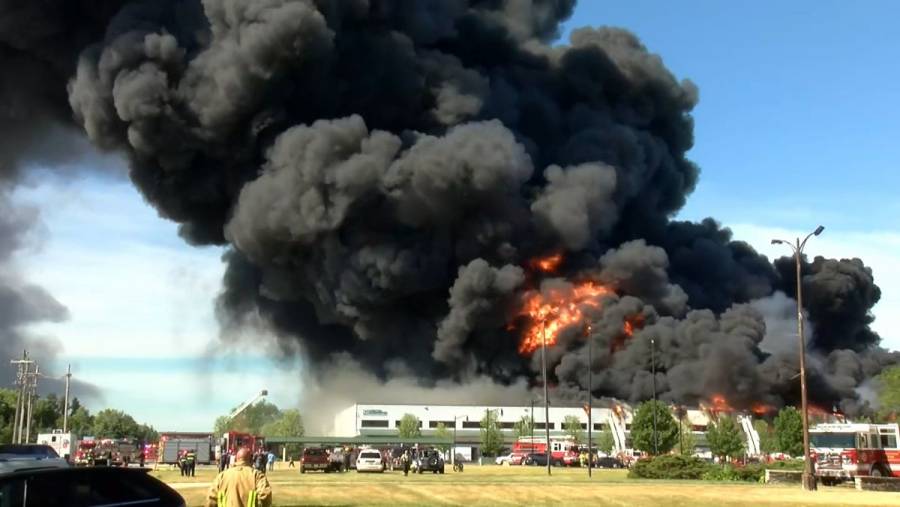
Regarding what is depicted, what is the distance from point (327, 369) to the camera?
8975 cm

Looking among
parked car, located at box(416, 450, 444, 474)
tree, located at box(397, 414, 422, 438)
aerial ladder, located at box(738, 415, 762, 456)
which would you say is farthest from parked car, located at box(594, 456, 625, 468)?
tree, located at box(397, 414, 422, 438)

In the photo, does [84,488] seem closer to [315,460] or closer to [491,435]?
[315,460]

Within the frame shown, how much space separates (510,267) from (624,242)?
50.3ft

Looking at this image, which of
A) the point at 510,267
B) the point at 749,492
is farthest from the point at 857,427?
the point at 510,267

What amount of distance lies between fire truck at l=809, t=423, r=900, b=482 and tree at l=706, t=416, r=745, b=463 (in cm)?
4198

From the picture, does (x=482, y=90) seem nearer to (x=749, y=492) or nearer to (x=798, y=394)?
(x=798, y=394)

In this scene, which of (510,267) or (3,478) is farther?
(510,267)

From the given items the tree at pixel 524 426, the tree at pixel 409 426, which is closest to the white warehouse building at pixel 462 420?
the tree at pixel 524 426

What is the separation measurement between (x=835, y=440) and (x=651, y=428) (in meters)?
34.6

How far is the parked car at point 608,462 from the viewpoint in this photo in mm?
73812

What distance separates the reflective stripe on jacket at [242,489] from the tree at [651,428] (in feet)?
223

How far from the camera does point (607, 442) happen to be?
325 feet

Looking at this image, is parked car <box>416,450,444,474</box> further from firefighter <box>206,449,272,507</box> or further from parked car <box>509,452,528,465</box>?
firefighter <box>206,449,272,507</box>

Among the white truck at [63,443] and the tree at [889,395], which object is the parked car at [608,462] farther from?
the white truck at [63,443]
